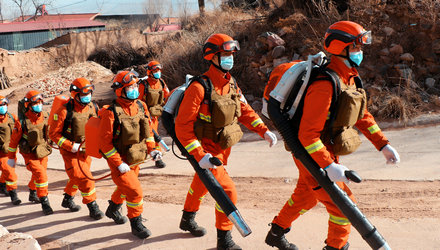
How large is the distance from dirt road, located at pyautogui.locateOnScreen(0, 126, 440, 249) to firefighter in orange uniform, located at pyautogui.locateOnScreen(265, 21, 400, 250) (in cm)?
93

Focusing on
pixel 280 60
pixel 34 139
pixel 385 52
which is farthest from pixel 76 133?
pixel 385 52

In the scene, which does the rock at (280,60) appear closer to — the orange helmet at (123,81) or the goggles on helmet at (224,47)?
the orange helmet at (123,81)

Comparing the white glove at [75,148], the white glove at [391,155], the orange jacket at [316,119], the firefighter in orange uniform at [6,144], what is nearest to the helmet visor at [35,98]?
the firefighter in orange uniform at [6,144]

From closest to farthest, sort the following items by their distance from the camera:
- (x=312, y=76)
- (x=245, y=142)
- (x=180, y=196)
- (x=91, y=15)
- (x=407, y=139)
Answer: (x=312, y=76) → (x=180, y=196) → (x=407, y=139) → (x=245, y=142) → (x=91, y=15)

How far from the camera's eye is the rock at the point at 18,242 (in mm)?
4588

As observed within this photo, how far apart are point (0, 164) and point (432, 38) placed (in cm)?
994

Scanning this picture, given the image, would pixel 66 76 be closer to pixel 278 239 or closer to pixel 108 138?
pixel 108 138

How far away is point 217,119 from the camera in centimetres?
477

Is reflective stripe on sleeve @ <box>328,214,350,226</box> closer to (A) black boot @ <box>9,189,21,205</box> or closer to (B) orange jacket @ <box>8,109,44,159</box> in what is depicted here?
(B) orange jacket @ <box>8,109,44,159</box>

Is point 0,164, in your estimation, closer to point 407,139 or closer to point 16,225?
point 16,225

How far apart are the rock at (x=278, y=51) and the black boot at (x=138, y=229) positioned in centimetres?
800

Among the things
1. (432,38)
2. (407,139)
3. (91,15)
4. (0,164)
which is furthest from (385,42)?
(91,15)

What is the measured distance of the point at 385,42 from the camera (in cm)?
1136

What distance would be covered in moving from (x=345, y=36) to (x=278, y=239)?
2102 mm
